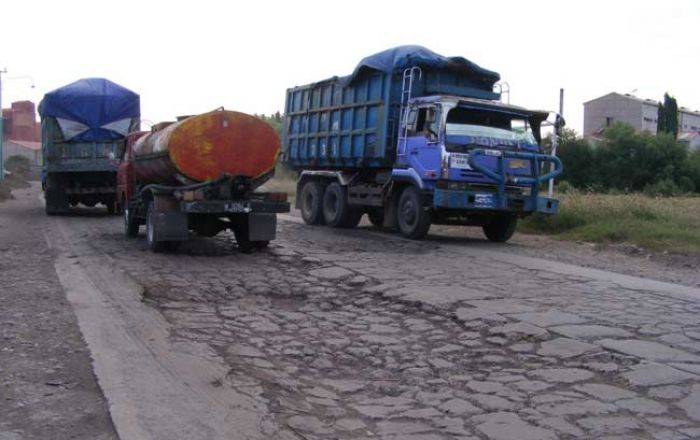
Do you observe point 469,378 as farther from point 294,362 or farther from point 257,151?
point 257,151

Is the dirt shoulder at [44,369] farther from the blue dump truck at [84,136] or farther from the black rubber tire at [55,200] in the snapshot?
the black rubber tire at [55,200]

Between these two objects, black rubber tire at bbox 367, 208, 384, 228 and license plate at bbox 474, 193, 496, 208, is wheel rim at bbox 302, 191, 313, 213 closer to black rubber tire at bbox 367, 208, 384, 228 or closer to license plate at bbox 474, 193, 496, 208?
black rubber tire at bbox 367, 208, 384, 228

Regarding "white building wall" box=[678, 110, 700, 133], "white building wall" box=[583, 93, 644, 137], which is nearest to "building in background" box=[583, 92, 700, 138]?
"white building wall" box=[583, 93, 644, 137]

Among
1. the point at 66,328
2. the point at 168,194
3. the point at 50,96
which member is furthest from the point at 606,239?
the point at 50,96

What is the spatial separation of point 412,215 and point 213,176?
4.43 m

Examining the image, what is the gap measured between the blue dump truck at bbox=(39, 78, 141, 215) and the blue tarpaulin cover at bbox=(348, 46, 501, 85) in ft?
26.0

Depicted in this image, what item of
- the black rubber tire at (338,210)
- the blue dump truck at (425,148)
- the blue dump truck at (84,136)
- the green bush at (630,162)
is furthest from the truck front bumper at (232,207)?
the green bush at (630,162)

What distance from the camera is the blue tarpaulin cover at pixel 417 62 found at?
45.9 feet

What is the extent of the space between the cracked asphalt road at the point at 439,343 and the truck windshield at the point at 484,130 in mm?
3028

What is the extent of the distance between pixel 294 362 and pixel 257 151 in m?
6.17

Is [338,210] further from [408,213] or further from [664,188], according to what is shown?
[664,188]

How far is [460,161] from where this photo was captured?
1273 centimetres

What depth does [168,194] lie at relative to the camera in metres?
11.1

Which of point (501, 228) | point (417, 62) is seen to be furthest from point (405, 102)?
point (501, 228)
